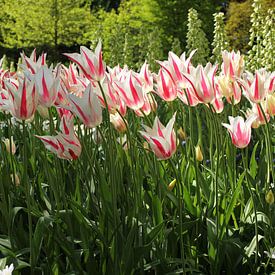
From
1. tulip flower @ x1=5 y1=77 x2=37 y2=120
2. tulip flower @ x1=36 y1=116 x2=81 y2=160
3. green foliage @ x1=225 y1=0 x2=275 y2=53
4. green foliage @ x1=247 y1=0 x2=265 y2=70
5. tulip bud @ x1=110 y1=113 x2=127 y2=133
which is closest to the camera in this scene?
tulip flower @ x1=5 y1=77 x2=37 y2=120

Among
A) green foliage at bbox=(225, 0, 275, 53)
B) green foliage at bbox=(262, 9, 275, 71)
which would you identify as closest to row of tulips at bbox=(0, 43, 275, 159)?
green foliage at bbox=(262, 9, 275, 71)

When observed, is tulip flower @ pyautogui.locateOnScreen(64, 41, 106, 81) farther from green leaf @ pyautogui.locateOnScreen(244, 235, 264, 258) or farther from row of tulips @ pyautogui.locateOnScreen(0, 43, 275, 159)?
green leaf @ pyautogui.locateOnScreen(244, 235, 264, 258)

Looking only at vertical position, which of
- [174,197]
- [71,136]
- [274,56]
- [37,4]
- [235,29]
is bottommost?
[174,197]

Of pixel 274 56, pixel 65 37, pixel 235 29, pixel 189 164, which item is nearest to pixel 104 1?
pixel 65 37

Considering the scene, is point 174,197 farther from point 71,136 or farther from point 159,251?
point 71,136

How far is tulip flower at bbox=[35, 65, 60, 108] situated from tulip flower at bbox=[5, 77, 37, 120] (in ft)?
0.33

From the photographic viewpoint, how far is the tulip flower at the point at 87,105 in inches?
69.8

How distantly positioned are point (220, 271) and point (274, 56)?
3855mm

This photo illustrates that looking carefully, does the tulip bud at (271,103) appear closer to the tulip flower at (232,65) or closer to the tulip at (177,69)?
the tulip flower at (232,65)

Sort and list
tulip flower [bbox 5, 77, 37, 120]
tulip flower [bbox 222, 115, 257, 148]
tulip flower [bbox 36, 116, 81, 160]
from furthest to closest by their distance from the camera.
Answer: tulip flower [bbox 222, 115, 257, 148]
tulip flower [bbox 36, 116, 81, 160]
tulip flower [bbox 5, 77, 37, 120]

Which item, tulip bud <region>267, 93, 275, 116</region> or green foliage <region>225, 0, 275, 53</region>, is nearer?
tulip bud <region>267, 93, 275, 116</region>

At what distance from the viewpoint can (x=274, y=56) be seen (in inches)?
225

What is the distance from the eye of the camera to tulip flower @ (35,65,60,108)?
6.16 feet

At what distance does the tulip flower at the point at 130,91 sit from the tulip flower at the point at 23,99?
1.38ft
